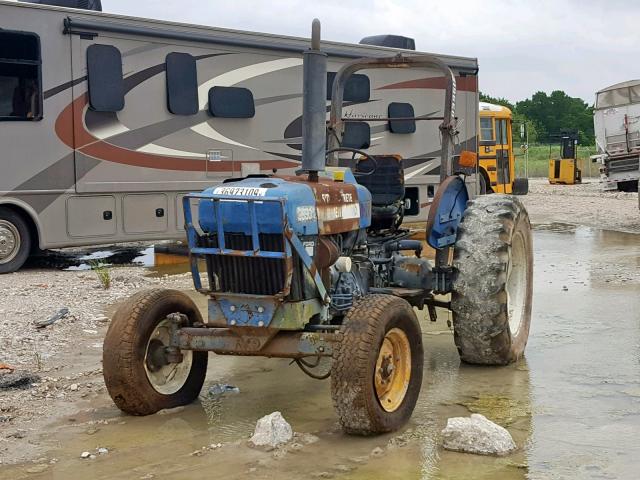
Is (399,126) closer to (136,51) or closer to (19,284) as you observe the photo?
(136,51)

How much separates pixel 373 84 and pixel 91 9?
469cm

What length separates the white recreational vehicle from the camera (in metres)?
12.0

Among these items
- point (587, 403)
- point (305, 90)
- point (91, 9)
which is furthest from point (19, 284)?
point (587, 403)

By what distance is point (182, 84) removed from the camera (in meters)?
13.3

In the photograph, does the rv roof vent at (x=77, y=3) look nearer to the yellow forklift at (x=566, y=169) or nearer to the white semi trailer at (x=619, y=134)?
the white semi trailer at (x=619, y=134)

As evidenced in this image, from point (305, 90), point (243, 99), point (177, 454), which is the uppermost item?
point (243, 99)

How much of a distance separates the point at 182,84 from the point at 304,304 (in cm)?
822

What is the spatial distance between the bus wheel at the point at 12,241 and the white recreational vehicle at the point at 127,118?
0.04 feet

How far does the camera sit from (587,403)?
5.99 m

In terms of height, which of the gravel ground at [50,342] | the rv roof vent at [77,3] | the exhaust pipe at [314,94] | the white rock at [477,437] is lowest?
the white rock at [477,437]

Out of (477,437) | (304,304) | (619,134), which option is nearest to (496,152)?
(619,134)

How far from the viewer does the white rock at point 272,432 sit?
516cm

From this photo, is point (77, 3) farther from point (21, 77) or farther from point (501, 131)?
point (501, 131)

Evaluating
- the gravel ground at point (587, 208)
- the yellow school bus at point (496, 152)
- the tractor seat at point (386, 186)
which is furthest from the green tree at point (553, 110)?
the tractor seat at point (386, 186)
